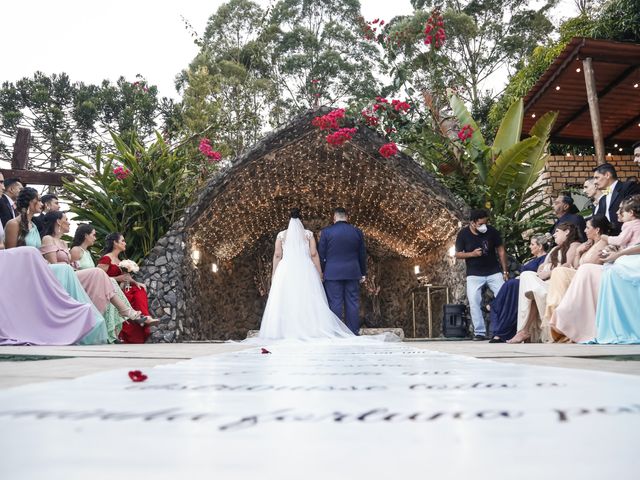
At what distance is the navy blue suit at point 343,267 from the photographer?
8.09m

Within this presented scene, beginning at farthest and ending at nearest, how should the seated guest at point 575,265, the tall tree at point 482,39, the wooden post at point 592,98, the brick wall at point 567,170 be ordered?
the tall tree at point 482,39 → the brick wall at point 567,170 → the wooden post at point 592,98 → the seated guest at point 575,265

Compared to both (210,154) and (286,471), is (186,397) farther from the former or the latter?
(210,154)

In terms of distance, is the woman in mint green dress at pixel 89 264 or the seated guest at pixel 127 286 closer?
the woman in mint green dress at pixel 89 264

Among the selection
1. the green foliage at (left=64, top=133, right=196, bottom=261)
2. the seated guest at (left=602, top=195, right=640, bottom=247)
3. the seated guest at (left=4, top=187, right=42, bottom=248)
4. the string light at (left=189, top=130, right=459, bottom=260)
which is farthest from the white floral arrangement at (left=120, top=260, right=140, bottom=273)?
the seated guest at (left=602, top=195, right=640, bottom=247)

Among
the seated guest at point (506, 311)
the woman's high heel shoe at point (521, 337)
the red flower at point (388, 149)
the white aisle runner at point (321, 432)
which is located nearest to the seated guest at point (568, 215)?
the seated guest at point (506, 311)

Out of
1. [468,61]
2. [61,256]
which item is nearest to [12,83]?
[468,61]

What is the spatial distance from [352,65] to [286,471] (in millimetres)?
27791

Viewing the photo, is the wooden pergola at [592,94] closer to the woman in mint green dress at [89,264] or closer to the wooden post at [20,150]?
the woman in mint green dress at [89,264]

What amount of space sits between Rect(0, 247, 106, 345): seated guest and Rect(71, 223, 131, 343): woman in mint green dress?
2.84ft

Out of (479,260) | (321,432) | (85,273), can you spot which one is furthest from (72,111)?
(321,432)

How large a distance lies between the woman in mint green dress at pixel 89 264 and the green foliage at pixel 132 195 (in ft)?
3.24

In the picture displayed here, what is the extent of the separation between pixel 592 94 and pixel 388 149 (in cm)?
374

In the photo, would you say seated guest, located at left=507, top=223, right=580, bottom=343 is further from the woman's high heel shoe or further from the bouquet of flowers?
the bouquet of flowers

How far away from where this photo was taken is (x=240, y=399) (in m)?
1.25
